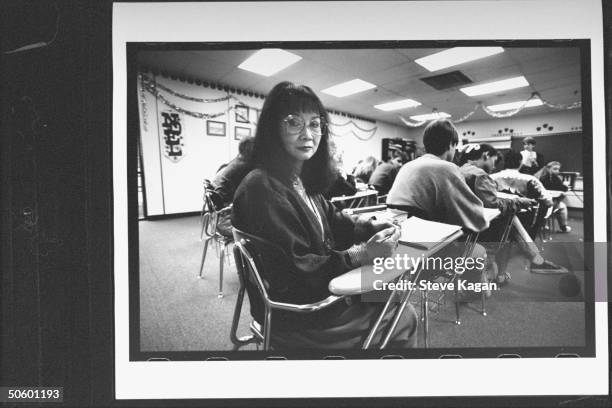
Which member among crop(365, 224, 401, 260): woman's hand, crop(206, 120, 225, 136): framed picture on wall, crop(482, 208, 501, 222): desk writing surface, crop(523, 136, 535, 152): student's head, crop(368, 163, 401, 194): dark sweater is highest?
crop(206, 120, 225, 136): framed picture on wall

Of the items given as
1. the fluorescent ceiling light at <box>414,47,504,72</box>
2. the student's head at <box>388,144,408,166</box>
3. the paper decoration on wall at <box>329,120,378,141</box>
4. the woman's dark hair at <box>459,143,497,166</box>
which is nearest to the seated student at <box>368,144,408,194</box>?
the student's head at <box>388,144,408,166</box>

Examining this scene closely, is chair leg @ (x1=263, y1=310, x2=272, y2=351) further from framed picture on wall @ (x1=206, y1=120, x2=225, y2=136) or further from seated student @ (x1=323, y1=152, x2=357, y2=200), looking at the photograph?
framed picture on wall @ (x1=206, y1=120, x2=225, y2=136)

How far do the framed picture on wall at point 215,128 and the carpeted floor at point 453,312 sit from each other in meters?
0.44

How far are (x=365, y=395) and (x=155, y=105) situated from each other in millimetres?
1779

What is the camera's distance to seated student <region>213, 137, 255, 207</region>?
40.9 inches

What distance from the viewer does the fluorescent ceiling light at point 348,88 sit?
1.15 meters

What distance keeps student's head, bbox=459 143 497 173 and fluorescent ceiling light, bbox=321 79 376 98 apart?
672 millimetres

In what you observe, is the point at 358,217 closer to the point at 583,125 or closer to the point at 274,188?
the point at 274,188

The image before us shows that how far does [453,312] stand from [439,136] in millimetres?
894

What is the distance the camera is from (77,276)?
1234 mm

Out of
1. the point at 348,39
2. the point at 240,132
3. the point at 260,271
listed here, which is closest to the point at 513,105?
the point at 348,39

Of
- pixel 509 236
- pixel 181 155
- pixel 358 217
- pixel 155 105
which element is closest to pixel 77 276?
pixel 181 155

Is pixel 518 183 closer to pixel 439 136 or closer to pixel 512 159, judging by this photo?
pixel 512 159

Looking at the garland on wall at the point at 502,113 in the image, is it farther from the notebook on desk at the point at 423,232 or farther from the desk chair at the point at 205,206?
the desk chair at the point at 205,206
